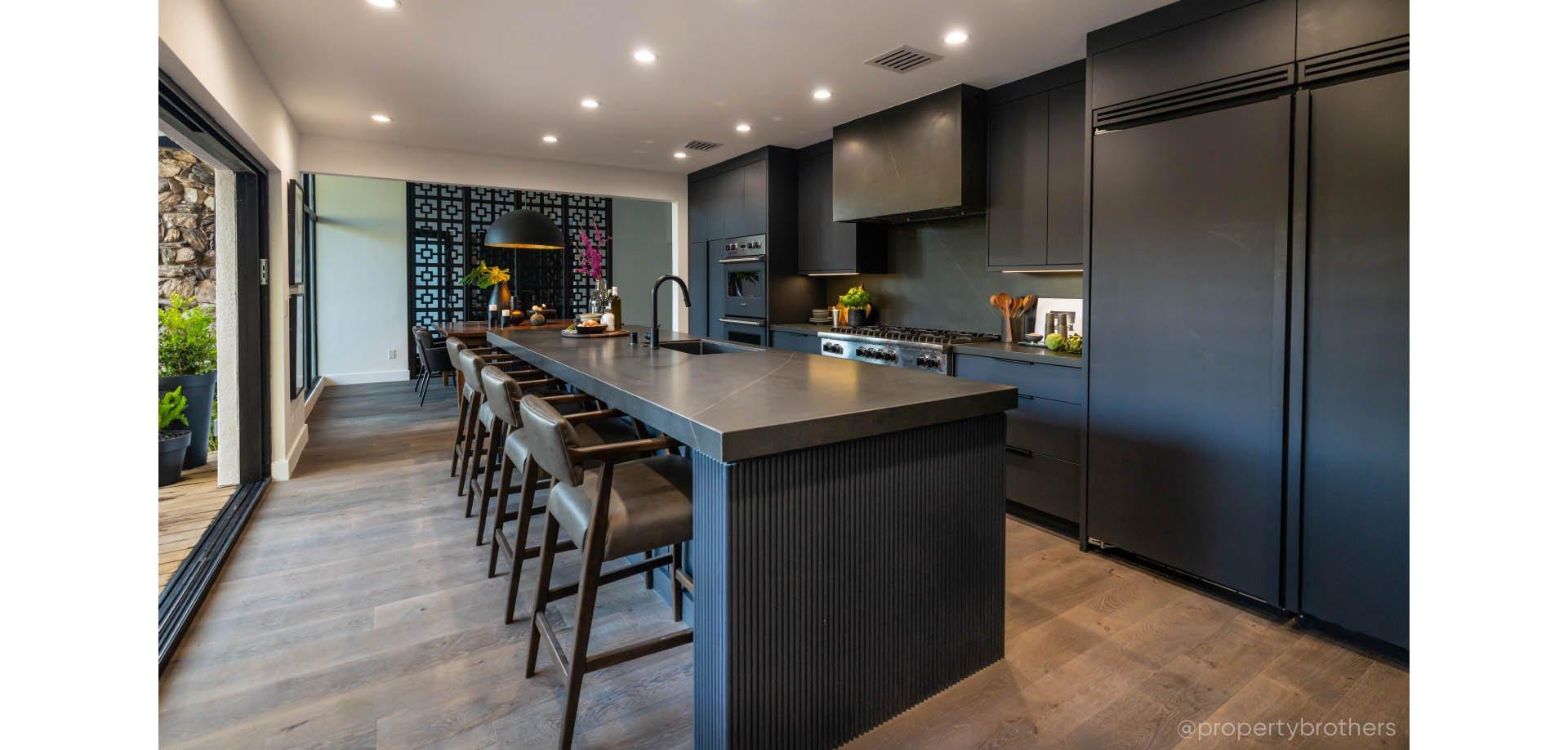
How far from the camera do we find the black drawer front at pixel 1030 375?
10.6ft

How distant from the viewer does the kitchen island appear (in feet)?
5.26

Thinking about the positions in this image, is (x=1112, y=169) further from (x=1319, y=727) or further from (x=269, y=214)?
(x=269, y=214)

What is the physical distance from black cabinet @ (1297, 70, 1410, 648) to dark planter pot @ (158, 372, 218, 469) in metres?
5.22

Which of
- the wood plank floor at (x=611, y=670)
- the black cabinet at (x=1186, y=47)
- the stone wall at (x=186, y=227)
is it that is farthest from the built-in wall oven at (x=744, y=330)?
the stone wall at (x=186, y=227)

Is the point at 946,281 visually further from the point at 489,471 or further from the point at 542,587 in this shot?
the point at 542,587

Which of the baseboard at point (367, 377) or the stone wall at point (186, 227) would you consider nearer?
the stone wall at point (186, 227)

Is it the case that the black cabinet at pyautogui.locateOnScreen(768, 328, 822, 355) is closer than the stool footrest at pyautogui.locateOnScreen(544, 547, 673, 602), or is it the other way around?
the stool footrest at pyautogui.locateOnScreen(544, 547, 673, 602)

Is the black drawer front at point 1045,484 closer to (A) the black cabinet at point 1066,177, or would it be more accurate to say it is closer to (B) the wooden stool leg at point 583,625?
(A) the black cabinet at point 1066,177

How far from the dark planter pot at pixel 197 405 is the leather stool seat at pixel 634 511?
3258 millimetres

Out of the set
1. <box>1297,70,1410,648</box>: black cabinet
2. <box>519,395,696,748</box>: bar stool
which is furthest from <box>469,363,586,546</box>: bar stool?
<box>1297,70,1410,648</box>: black cabinet

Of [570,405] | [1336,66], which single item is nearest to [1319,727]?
[1336,66]

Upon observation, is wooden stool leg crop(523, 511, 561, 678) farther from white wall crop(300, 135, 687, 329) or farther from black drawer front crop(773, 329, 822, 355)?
white wall crop(300, 135, 687, 329)
